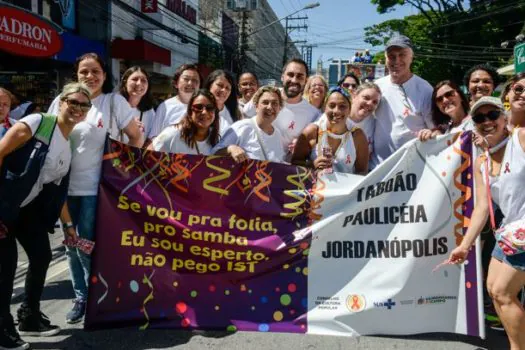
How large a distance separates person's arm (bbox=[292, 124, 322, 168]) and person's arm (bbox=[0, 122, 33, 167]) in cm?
206

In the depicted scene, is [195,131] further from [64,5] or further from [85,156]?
[64,5]

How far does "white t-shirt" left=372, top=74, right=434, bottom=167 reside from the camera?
4.21 metres

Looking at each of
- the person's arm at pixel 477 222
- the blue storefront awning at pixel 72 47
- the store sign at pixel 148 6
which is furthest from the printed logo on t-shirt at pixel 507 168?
the store sign at pixel 148 6

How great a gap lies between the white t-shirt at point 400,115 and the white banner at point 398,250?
654 mm

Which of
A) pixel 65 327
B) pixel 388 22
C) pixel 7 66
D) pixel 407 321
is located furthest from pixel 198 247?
pixel 388 22

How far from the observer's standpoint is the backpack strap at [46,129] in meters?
3.11

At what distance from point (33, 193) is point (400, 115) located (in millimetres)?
3003

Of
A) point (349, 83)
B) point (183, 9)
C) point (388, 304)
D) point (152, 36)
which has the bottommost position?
point (388, 304)

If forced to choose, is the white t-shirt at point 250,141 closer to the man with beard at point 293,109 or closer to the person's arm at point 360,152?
the man with beard at point 293,109

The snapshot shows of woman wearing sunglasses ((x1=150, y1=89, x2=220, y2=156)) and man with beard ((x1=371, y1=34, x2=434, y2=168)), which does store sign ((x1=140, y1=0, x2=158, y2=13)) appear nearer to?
man with beard ((x1=371, y1=34, x2=434, y2=168))

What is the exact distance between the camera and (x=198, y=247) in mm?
3553

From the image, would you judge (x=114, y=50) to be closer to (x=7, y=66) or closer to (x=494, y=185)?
(x=7, y=66)

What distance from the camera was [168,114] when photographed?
4.79 metres

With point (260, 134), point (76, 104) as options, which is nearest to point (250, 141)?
point (260, 134)
